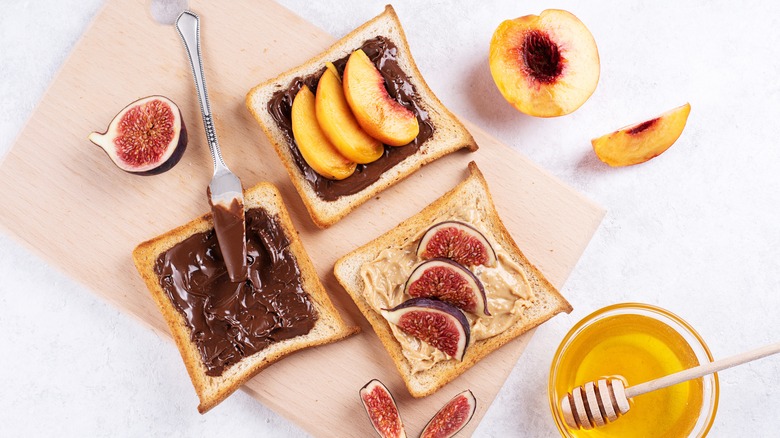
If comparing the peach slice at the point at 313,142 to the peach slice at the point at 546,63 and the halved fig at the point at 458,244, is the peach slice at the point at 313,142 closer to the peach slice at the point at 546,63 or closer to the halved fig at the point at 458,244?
the halved fig at the point at 458,244

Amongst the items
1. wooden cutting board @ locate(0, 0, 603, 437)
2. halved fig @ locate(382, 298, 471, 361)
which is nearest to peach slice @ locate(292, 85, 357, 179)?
wooden cutting board @ locate(0, 0, 603, 437)

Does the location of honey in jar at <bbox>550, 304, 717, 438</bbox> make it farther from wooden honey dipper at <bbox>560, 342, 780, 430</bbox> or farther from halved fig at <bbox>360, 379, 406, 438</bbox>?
halved fig at <bbox>360, 379, 406, 438</bbox>

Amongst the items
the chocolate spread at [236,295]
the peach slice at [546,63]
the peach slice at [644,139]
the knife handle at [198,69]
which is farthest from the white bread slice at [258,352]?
the peach slice at [644,139]

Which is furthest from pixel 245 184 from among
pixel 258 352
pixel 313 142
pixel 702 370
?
pixel 702 370

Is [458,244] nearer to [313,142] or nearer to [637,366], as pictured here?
[313,142]

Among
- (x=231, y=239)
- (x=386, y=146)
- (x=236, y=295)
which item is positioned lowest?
(x=236, y=295)
